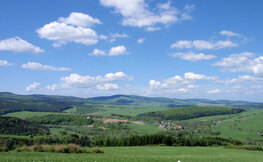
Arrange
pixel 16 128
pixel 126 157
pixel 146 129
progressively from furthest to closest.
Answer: pixel 146 129, pixel 16 128, pixel 126 157

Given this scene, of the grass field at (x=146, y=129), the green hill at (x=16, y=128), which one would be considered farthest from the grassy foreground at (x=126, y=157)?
the green hill at (x=16, y=128)

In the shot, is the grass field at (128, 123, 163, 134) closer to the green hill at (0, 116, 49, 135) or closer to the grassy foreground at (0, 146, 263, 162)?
the green hill at (0, 116, 49, 135)

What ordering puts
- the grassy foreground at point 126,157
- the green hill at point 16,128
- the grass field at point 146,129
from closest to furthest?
the grassy foreground at point 126,157, the green hill at point 16,128, the grass field at point 146,129

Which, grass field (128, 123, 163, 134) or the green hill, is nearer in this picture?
the green hill

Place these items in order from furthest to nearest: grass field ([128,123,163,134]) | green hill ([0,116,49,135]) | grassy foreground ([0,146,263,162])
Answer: grass field ([128,123,163,134]) → green hill ([0,116,49,135]) → grassy foreground ([0,146,263,162])

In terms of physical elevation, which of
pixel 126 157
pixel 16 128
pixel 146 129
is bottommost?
pixel 146 129

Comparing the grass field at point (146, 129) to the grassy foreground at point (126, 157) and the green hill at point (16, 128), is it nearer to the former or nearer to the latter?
the green hill at point (16, 128)

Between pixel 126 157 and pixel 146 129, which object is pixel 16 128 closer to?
pixel 146 129

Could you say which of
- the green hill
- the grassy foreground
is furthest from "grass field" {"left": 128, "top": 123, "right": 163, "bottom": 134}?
the grassy foreground

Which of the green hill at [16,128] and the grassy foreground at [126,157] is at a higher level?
the grassy foreground at [126,157]

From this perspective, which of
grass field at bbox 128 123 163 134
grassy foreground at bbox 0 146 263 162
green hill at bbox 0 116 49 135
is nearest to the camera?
grassy foreground at bbox 0 146 263 162

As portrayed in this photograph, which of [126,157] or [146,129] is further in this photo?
[146,129]

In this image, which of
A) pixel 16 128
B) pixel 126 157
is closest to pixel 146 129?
pixel 16 128

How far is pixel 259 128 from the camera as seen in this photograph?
130 m
